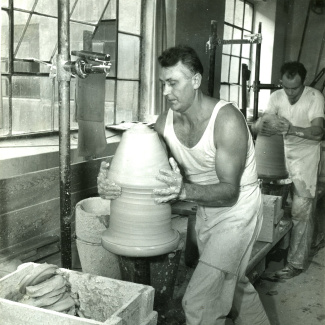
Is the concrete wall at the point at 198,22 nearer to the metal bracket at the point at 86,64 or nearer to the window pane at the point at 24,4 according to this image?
the window pane at the point at 24,4

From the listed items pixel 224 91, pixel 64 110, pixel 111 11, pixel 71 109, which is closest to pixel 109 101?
pixel 71 109

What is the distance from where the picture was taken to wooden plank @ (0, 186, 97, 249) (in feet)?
10.4

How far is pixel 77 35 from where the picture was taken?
408 centimetres

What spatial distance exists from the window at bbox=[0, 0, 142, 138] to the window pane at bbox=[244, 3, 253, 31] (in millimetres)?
3024

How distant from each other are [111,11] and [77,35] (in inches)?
20.6

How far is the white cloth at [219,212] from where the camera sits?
2.39 metres

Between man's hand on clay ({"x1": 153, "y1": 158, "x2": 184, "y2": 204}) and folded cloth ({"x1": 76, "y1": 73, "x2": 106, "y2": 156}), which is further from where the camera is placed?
folded cloth ({"x1": 76, "y1": 73, "x2": 106, "y2": 156})

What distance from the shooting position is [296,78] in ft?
14.1

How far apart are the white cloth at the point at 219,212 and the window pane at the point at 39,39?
1526 millimetres

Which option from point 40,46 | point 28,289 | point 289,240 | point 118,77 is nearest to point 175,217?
point 289,240

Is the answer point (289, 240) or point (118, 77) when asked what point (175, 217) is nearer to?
point (289, 240)

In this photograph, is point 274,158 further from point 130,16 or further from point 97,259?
point 97,259

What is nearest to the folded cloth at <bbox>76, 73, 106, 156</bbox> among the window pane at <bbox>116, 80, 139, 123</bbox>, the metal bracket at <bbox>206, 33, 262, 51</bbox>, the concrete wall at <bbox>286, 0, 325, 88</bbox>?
the window pane at <bbox>116, 80, 139, 123</bbox>

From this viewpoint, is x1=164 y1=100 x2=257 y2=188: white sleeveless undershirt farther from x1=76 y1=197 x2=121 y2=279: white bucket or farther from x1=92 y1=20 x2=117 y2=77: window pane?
x1=92 y1=20 x2=117 y2=77: window pane
